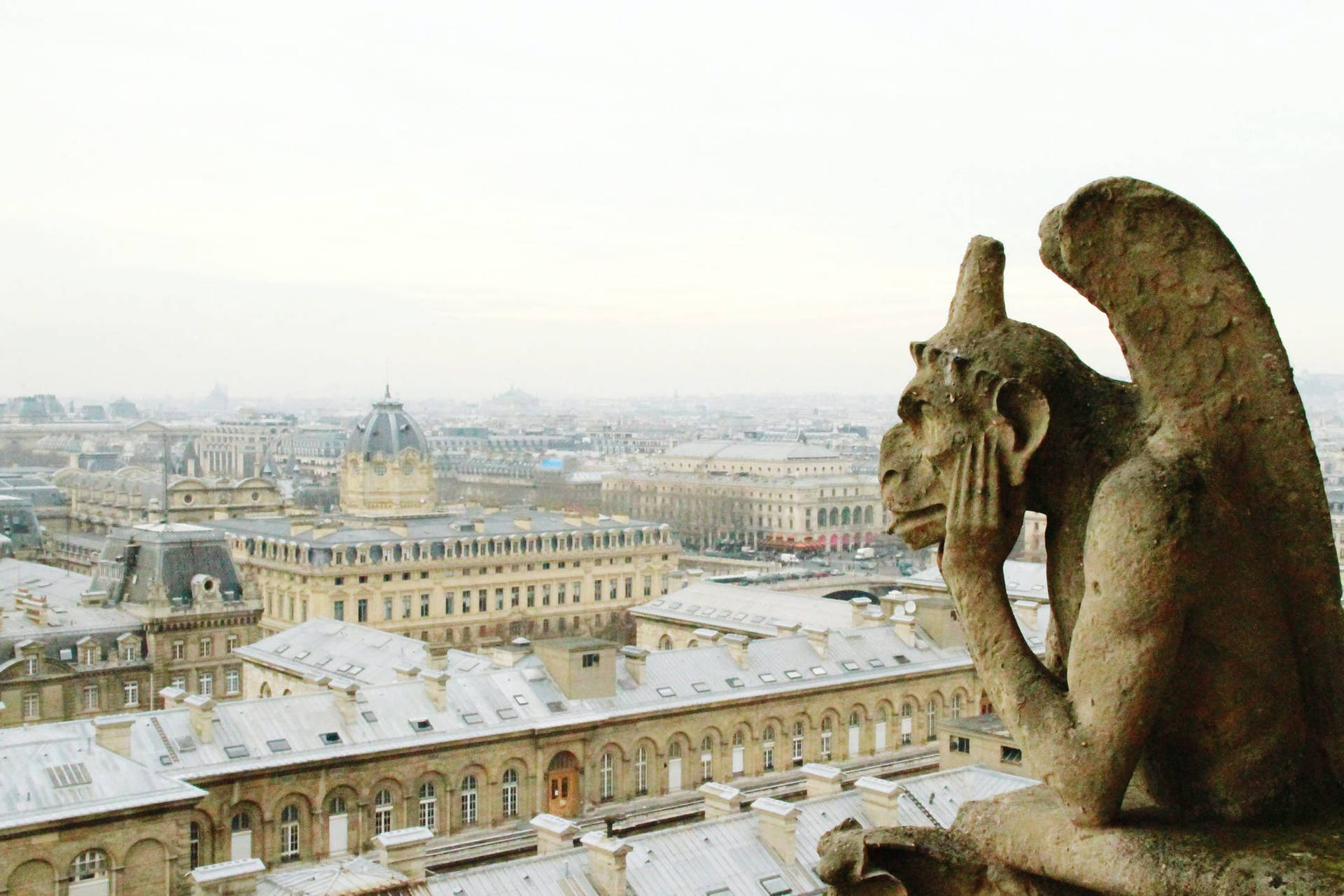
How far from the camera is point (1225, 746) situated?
5.86m

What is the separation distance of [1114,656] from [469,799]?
35915mm

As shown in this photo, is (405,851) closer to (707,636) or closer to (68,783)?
(68,783)

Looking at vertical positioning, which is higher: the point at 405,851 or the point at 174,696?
the point at 405,851

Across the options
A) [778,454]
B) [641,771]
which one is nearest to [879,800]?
[641,771]

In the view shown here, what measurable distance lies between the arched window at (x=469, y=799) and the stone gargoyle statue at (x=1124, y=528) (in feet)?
114

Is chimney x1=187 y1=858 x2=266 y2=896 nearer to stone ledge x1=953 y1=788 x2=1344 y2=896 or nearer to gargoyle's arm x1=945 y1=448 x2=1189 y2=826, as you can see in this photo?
stone ledge x1=953 y1=788 x2=1344 y2=896

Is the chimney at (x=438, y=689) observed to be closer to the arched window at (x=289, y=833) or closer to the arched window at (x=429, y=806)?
the arched window at (x=429, y=806)

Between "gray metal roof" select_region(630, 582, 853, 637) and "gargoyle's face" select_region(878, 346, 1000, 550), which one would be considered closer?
"gargoyle's face" select_region(878, 346, 1000, 550)

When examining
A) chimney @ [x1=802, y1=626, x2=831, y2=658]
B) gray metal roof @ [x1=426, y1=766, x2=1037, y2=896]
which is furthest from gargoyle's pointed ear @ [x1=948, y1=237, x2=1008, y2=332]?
chimney @ [x1=802, y1=626, x2=831, y2=658]

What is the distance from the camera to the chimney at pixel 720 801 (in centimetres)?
3100

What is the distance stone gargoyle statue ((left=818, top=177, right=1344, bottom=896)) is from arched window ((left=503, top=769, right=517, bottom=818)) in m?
35.3

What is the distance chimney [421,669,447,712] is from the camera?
133 feet

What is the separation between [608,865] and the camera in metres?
25.9

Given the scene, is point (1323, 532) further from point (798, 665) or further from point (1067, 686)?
point (798, 665)
